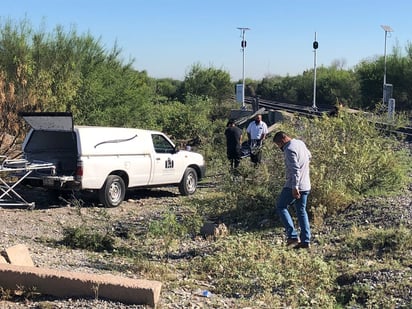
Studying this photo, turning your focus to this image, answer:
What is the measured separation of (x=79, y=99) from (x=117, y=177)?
31.5 ft

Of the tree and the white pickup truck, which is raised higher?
the tree

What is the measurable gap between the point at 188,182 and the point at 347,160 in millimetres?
5886

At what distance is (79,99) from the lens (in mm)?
22641

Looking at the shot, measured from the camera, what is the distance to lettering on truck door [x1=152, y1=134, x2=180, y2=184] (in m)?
15.1

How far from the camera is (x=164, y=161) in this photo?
15.3 meters

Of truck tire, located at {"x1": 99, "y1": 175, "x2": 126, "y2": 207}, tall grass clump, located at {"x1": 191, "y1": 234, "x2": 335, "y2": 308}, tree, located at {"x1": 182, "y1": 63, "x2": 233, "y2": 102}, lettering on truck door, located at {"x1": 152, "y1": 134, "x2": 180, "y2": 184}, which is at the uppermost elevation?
tree, located at {"x1": 182, "y1": 63, "x2": 233, "y2": 102}

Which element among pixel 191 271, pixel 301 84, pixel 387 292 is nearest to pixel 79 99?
pixel 191 271

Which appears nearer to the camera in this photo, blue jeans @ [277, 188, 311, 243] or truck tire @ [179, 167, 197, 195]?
blue jeans @ [277, 188, 311, 243]

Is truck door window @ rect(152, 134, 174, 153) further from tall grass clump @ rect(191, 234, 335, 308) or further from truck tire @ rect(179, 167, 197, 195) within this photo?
tall grass clump @ rect(191, 234, 335, 308)

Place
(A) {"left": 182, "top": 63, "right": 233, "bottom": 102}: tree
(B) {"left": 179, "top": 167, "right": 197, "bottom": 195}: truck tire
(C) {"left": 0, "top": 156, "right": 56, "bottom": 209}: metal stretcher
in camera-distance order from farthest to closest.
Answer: (A) {"left": 182, "top": 63, "right": 233, "bottom": 102}: tree < (B) {"left": 179, "top": 167, "right": 197, "bottom": 195}: truck tire < (C) {"left": 0, "top": 156, "right": 56, "bottom": 209}: metal stretcher

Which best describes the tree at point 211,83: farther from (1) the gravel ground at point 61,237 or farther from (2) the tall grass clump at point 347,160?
(2) the tall grass clump at point 347,160

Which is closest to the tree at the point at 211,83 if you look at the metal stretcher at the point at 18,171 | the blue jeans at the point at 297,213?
the metal stretcher at the point at 18,171

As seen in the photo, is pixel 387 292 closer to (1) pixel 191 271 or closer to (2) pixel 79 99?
(1) pixel 191 271

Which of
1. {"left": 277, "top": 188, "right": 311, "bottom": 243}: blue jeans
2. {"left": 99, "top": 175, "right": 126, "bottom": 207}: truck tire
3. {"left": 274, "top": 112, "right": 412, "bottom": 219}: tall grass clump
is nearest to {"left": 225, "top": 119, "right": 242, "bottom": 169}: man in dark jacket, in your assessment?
{"left": 99, "top": 175, "right": 126, "bottom": 207}: truck tire
